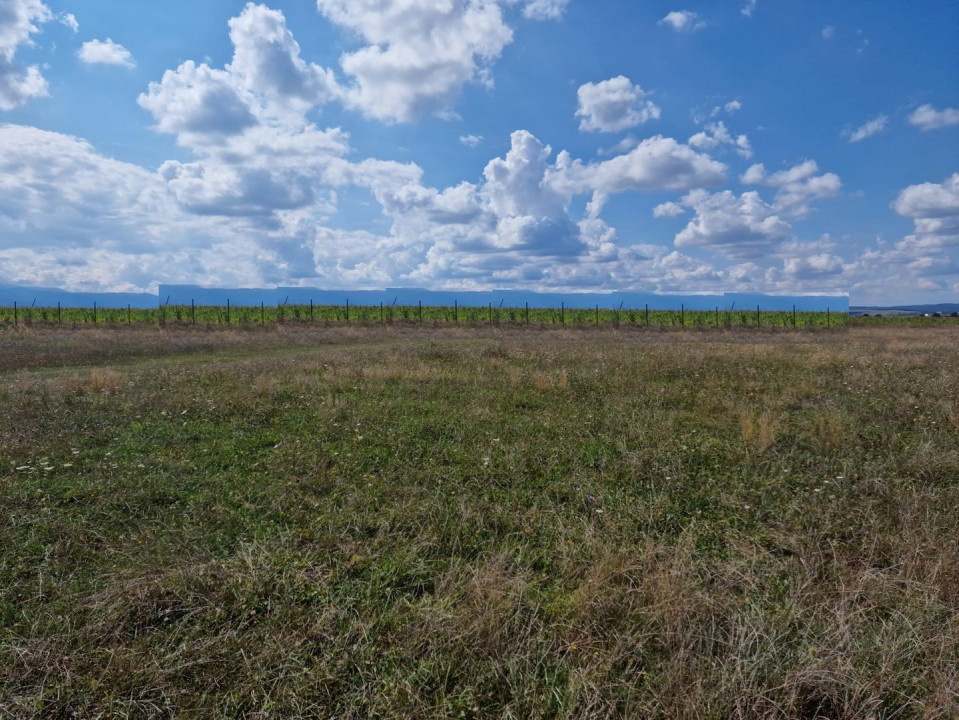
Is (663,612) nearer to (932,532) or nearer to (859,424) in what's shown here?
(932,532)

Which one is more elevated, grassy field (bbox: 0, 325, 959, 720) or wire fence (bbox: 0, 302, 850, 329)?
wire fence (bbox: 0, 302, 850, 329)

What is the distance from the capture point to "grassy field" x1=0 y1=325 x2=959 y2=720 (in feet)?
12.3

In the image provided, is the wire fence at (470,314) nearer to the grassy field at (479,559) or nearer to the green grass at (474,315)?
the green grass at (474,315)

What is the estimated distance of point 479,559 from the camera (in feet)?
18.1

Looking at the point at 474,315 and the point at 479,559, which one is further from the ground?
the point at 474,315

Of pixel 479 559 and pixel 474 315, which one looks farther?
pixel 474 315

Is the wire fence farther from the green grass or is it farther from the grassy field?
the grassy field

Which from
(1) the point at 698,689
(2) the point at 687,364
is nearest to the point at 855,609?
(1) the point at 698,689

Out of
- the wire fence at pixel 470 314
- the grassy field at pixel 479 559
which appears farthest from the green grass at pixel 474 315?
the grassy field at pixel 479 559

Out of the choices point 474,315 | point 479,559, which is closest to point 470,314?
point 474,315

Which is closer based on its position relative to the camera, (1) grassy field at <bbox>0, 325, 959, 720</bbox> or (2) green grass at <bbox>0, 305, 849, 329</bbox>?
(1) grassy field at <bbox>0, 325, 959, 720</bbox>

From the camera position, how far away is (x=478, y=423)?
1036 centimetres

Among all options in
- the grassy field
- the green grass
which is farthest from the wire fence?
the grassy field

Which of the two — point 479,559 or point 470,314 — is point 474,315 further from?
point 479,559
